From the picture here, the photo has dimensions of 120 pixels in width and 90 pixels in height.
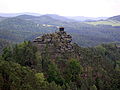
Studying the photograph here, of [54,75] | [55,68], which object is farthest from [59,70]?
[54,75]

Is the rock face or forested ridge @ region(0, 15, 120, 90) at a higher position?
the rock face

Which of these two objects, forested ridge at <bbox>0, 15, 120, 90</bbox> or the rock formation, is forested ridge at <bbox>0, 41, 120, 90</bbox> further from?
the rock formation

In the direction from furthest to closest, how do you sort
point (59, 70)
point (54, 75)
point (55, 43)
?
point (55, 43), point (59, 70), point (54, 75)

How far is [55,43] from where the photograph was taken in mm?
98625

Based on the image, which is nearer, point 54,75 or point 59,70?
point 54,75

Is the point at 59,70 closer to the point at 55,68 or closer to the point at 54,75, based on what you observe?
the point at 55,68

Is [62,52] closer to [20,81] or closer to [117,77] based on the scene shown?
[117,77]

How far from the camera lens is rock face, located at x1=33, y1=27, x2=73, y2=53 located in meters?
97.3

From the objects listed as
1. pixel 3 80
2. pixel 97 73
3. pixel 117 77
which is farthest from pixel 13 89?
pixel 117 77

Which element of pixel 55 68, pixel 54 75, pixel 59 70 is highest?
pixel 55 68

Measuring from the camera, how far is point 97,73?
96438 millimetres

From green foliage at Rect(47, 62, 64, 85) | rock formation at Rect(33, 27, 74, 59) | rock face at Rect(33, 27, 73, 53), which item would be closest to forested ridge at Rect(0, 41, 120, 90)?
green foliage at Rect(47, 62, 64, 85)

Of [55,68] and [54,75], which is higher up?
[55,68]

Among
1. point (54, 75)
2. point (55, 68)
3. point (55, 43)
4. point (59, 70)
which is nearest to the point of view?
point (54, 75)
